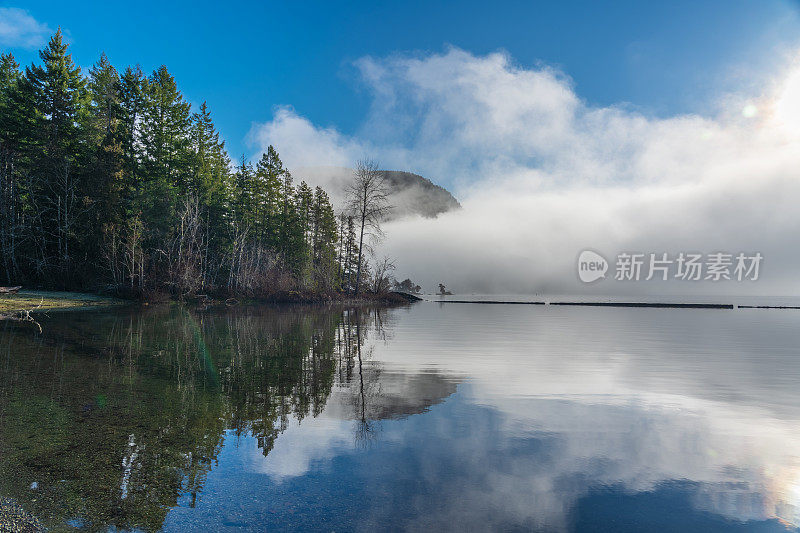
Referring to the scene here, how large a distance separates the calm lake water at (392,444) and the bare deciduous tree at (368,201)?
137ft

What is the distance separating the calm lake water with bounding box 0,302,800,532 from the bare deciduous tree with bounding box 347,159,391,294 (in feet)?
137

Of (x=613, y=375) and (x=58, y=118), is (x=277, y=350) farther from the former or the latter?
(x=58, y=118)

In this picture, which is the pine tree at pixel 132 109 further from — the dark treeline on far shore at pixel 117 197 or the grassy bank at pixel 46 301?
the grassy bank at pixel 46 301

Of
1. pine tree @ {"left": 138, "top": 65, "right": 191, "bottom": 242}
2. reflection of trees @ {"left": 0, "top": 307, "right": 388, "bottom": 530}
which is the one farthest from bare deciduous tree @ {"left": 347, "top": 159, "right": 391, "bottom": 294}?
reflection of trees @ {"left": 0, "top": 307, "right": 388, "bottom": 530}

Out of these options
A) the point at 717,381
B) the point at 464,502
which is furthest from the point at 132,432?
the point at 717,381

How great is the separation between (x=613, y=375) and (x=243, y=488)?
361 inches

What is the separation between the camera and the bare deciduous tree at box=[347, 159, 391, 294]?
172 ft

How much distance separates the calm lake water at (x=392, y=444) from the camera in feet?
12.5

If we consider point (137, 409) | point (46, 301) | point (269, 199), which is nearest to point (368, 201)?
point (269, 199)

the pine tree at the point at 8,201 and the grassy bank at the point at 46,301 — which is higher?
the pine tree at the point at 8,201

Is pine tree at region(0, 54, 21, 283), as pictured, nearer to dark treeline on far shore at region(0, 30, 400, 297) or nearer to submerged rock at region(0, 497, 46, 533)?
dark treeline on far shore at region(0, 30, 400, 297)

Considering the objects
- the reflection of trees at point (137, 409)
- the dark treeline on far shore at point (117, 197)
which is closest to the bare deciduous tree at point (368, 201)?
the dark treeline on far shore at point (117, 197)

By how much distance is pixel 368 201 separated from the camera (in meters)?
53.0

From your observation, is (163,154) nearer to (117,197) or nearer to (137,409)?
(117,197)
